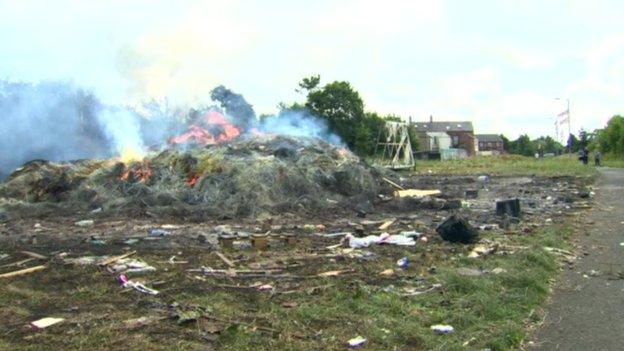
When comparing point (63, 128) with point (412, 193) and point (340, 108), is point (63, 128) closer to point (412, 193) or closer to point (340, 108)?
point (412, 193)

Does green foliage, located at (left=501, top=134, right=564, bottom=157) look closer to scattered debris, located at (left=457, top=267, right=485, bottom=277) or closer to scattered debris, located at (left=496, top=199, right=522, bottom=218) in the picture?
scattered debris, located at (left=496, top=199, right=522, bottom=218)

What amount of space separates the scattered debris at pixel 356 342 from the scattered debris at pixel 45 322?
267cm

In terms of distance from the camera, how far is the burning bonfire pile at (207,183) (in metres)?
15.5

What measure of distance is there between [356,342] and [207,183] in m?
12.4

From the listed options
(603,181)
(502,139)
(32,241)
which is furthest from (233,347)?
(502,139)

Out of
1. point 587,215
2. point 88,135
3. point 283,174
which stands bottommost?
point 587,215

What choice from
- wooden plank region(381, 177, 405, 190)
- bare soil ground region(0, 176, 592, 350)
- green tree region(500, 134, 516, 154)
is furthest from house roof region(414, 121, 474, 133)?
bare soil ground region(0, 176, 592, 350)

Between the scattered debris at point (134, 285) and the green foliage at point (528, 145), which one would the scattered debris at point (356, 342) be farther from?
the green foliage at point (528, 145)

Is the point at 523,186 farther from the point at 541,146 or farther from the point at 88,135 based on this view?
the point at 541,146

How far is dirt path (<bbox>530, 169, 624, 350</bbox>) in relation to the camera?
5.21 m

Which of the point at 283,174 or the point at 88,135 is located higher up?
the point at 88,135

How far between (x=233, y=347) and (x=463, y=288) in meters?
3.06

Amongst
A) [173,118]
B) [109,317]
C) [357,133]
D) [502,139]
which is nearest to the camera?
[109,317]

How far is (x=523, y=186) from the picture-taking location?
23031mm
